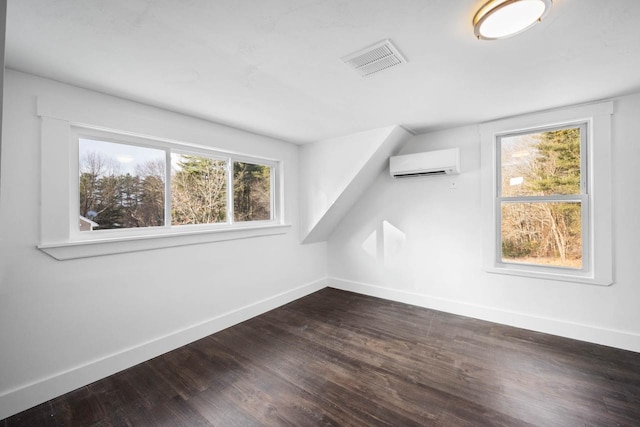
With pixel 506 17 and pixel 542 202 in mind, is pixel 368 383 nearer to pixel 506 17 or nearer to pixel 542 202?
pixel 506 17

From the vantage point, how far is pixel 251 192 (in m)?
3.51

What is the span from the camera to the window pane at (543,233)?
Answer: 274 cm

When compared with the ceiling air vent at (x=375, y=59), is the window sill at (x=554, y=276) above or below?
below

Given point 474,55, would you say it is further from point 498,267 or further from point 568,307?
point 568,307

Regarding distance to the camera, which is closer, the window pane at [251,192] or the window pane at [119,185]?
the window pane at [119,185]

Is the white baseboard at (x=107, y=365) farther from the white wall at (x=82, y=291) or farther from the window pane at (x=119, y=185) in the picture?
the window pane at (x=119, y=185)

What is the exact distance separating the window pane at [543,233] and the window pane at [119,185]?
3.69m

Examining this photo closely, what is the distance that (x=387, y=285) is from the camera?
12.6 feet

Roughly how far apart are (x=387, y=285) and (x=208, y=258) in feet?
7.91

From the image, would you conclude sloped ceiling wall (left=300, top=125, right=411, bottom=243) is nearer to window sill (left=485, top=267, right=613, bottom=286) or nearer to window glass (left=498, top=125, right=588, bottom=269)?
window glass (left=498, top=125, right=588, bottom=269)

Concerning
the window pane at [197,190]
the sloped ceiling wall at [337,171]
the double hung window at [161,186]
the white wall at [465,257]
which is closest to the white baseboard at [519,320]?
the white wall at [465,257]

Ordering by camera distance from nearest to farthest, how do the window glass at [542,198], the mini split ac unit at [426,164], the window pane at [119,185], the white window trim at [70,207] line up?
the white window trim at [70,207], the window pane at [119,185], the window glass at [542,198], the mini split ac unit at [426,164]

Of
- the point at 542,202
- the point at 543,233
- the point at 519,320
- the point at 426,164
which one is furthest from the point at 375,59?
the point at 519,320

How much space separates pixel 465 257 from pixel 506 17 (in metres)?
2.52
